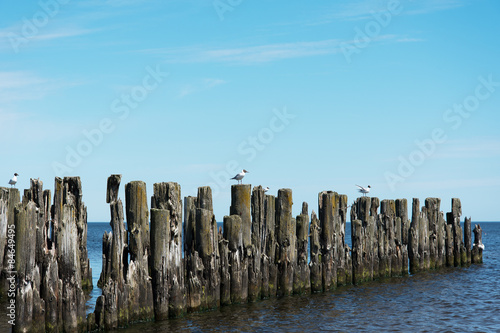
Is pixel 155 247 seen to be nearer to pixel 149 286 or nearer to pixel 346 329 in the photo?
pixel 149 286

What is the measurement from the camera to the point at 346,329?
44.1 ft

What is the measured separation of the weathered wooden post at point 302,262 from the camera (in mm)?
15828

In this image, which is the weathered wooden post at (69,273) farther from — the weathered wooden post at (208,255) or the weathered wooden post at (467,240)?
the weathered wooden post at (467,240)

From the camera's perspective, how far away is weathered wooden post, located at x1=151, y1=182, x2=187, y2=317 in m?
12.2

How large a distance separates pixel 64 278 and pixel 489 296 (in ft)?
49.4

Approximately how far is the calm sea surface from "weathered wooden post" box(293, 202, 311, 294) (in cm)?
34

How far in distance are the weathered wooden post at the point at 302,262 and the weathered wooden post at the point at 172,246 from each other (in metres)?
4.36

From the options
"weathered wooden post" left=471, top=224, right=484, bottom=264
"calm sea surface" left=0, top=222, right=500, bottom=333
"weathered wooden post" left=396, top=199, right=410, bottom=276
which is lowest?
"calm sea surface" left=0, top=222, right=500, bottom=333

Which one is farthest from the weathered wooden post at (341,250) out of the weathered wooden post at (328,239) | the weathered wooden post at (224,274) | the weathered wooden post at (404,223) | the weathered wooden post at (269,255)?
the weathered wooden post at (224,274)

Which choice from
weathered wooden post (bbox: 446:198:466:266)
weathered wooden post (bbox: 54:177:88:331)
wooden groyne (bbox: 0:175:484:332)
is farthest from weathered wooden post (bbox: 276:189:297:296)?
weathered wooden post (bbox: 446:198:466:266)

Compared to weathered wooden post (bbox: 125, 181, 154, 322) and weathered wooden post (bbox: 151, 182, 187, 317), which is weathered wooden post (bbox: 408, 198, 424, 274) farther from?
weathered wooden post (bbox: 125, 181, 154, 322)

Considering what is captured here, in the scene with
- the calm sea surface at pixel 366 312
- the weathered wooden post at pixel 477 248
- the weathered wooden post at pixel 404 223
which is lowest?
the calm sea surface at pixel 366 312

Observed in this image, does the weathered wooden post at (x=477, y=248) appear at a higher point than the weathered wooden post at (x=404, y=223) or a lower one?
lower

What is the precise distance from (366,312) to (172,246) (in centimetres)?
639
